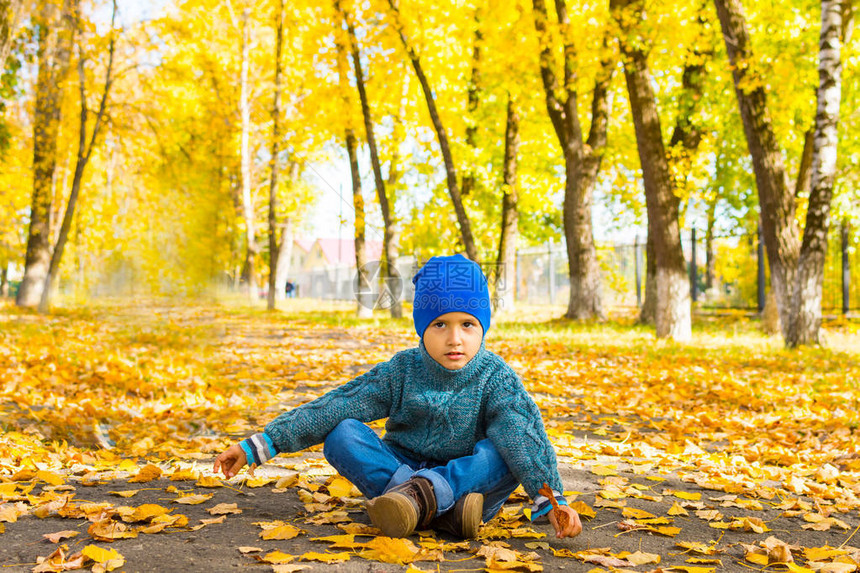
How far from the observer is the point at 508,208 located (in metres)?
20.3

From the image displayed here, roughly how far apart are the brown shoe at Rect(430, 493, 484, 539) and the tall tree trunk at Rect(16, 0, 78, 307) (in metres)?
16.5

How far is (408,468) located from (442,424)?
0.76ft

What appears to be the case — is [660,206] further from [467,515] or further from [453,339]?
[467,515]

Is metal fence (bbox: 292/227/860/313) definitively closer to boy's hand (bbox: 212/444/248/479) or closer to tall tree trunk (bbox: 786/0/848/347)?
tall tree trunk (bbox: 786/0/848/347)

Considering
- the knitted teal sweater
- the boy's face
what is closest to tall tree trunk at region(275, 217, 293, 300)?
the knitted teal sweater

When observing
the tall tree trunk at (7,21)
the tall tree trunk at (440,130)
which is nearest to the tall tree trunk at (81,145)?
the tall tree trunk at (440,130)

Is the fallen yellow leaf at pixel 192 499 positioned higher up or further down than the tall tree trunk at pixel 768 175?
further down

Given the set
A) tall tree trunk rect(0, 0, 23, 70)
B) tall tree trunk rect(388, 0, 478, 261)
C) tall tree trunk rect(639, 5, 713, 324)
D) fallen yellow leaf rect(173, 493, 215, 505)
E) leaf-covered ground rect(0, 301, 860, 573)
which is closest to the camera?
leaf-covered ground rect(0, 301, 860, 573)

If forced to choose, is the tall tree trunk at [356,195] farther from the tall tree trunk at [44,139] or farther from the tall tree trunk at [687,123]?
the tall tree trunk at [687,123]

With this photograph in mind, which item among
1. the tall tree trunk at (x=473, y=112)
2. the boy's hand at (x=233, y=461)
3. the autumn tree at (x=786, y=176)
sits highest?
the tall tree trunk at (x=473, y=112)

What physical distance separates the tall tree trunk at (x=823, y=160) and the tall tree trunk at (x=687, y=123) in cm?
311

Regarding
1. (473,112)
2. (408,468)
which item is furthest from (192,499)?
(473,112)

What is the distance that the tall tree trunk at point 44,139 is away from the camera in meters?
16.9

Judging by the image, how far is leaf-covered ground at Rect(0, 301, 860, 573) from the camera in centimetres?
261
